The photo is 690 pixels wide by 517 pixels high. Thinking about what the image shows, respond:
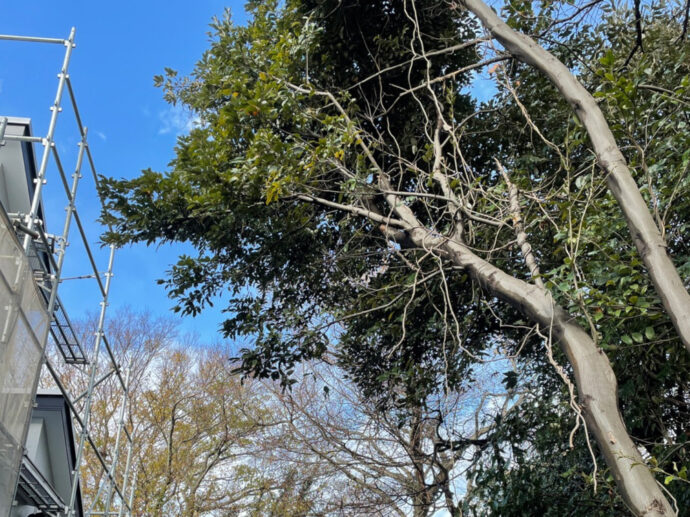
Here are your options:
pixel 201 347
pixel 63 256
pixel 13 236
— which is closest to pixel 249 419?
pixel 201 347

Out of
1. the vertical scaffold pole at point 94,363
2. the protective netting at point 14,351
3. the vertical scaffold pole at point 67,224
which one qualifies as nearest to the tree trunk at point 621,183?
the protective netting at point 14,351

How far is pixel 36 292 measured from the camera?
4195 mm

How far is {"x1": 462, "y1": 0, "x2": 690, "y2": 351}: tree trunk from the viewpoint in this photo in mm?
2283

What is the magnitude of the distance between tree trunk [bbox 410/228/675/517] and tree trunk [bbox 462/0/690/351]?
0.47 m

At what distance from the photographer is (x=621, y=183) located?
2551 millimetres

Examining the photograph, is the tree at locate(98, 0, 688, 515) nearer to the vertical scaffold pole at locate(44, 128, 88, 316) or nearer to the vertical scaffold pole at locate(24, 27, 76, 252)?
the vertical scaffold pole at locate(44, 128, 88, 316)

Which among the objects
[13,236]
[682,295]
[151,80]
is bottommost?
[682,295]

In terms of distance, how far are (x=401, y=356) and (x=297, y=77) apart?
3.02 m

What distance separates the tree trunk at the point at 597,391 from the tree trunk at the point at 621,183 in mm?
473

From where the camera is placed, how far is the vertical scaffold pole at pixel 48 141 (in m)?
4.28

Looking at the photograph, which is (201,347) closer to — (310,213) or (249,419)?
(249,419)

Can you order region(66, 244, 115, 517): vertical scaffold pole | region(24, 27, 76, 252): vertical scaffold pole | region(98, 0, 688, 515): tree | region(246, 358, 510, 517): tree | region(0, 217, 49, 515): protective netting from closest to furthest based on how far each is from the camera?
region(0, 217, 49, 515): protective netting → region(24, 27, 76, 252): vertical scaffold pole → region(98, 0, 688, 515): tree → region(66, 244, 115, 517): vertical scaffold pole → region(246, 358, 510, 517): tree

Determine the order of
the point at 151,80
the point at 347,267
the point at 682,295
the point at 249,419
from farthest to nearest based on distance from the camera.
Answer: the point at 249,419, the point at 151,80, the point at 347,267, the point at 682,295

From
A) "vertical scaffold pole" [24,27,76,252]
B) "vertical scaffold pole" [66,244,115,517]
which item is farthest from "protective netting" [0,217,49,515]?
"vertical scaffold pole" [66,244,115,517]
